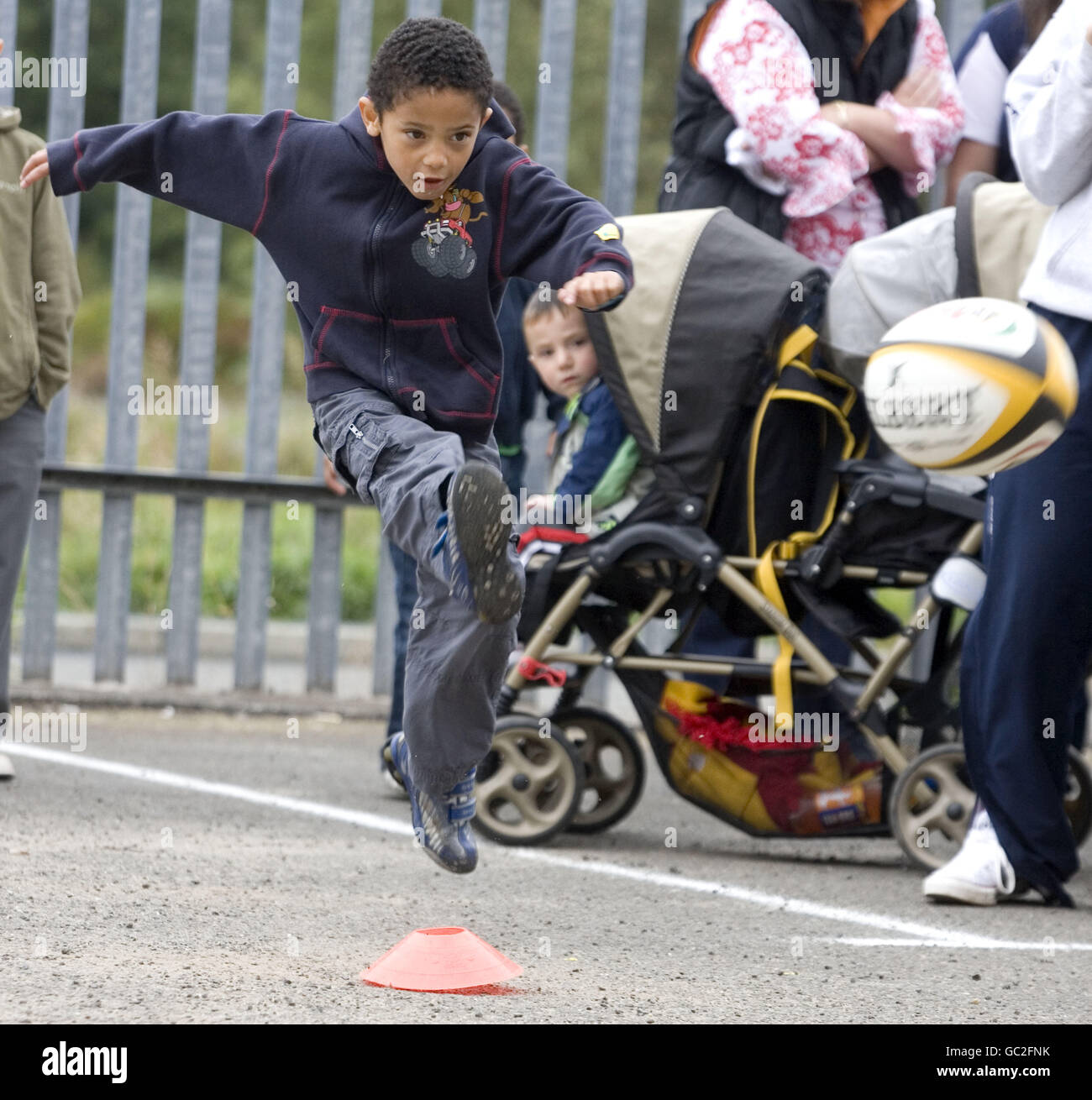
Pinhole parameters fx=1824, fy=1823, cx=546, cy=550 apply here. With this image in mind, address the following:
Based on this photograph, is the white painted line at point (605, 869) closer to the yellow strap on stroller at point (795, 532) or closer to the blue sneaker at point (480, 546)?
the yellow strap on stroller at point (795, 532)

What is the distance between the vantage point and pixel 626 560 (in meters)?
5.73

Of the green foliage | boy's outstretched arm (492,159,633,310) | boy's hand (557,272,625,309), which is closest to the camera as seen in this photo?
boy's hand (557,272,625,309)

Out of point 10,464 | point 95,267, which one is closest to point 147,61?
point 10,464

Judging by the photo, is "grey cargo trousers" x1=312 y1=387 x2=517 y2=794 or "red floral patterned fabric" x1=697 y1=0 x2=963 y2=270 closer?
"grey cargo trousers" x1=312 y1=387 x2=517 y2=794

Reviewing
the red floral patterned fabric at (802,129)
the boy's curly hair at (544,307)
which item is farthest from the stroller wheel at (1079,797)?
the boy's curly hair at (544,307)

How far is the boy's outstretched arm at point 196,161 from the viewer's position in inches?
164

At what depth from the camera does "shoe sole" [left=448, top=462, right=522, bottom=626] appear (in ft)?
12.0

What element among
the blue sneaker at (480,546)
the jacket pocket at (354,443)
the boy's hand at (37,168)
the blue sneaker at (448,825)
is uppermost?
the boy's hand at (37,168)

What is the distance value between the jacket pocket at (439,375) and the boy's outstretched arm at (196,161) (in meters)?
0.45

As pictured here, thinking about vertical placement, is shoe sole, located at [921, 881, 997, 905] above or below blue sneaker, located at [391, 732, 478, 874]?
below

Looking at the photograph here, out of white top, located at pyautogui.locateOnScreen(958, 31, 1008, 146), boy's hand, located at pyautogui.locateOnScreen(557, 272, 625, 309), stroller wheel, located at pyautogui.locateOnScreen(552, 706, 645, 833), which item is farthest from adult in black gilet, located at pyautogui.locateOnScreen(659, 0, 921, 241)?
boy's hand, located at pyautogui.locateOnScreen(557, 272, 625, 309)

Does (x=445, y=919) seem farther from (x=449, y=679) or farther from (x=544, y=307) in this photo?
(x=544, y=307)

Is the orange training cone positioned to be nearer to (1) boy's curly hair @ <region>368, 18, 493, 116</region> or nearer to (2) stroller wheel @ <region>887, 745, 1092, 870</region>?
(1) boy's curly hair @ <region>368, 18, 493, 116</region>

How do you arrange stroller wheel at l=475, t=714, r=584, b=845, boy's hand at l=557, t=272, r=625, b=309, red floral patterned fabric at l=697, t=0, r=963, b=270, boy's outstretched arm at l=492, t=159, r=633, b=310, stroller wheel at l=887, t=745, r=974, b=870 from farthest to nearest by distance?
red floral patterned fabric at l=697, t=0, r=963, b=270, stroller wheel at l=475, t=714, r=584, b=845, stroller wheel at l=887, t=745, r=974, b=870, boy's outstretched arm at l=492, t=159, r=633, b=310, boy's hand at l=557, t=272, r=625, b=309
